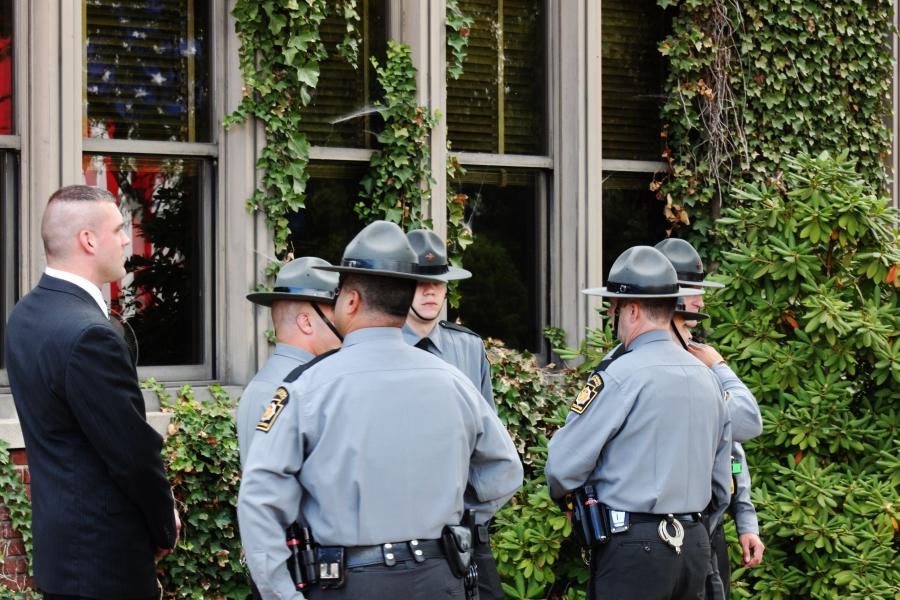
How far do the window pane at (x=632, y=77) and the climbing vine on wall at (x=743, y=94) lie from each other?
13 cm

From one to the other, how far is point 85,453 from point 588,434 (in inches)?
69.5

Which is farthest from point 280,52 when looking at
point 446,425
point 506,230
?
point 446,425

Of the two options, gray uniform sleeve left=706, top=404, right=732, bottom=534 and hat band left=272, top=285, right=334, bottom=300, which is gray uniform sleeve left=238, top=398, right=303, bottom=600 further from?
gray uniform sleeve left=706, top=404, right=732, bottom=534

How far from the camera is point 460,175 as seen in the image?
24.9 ft

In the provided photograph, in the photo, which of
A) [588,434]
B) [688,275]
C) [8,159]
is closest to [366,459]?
[588,434]

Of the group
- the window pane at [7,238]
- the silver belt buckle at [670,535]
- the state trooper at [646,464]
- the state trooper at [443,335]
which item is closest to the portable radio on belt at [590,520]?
the state trooper at [646,464]

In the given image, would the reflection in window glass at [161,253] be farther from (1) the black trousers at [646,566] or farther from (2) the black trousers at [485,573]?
(1) the black trousers at [646,566]

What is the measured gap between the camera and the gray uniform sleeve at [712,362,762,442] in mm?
5418

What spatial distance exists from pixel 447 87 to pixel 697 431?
3.55 meters

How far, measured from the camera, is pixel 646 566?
451 centimetres

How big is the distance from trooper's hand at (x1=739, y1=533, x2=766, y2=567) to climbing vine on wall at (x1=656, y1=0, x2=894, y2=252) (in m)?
3.04

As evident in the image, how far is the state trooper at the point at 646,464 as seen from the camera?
4.53m

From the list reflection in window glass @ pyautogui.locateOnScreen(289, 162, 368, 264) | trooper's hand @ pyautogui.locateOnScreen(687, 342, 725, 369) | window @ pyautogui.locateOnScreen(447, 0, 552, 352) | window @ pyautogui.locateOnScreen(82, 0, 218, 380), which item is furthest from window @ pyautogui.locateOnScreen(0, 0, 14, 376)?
trooper's hand @ pyautogui.locateOnScreen(687, 342, 725, 369)

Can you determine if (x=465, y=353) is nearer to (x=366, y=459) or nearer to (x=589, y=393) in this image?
(x=589, y=393)
